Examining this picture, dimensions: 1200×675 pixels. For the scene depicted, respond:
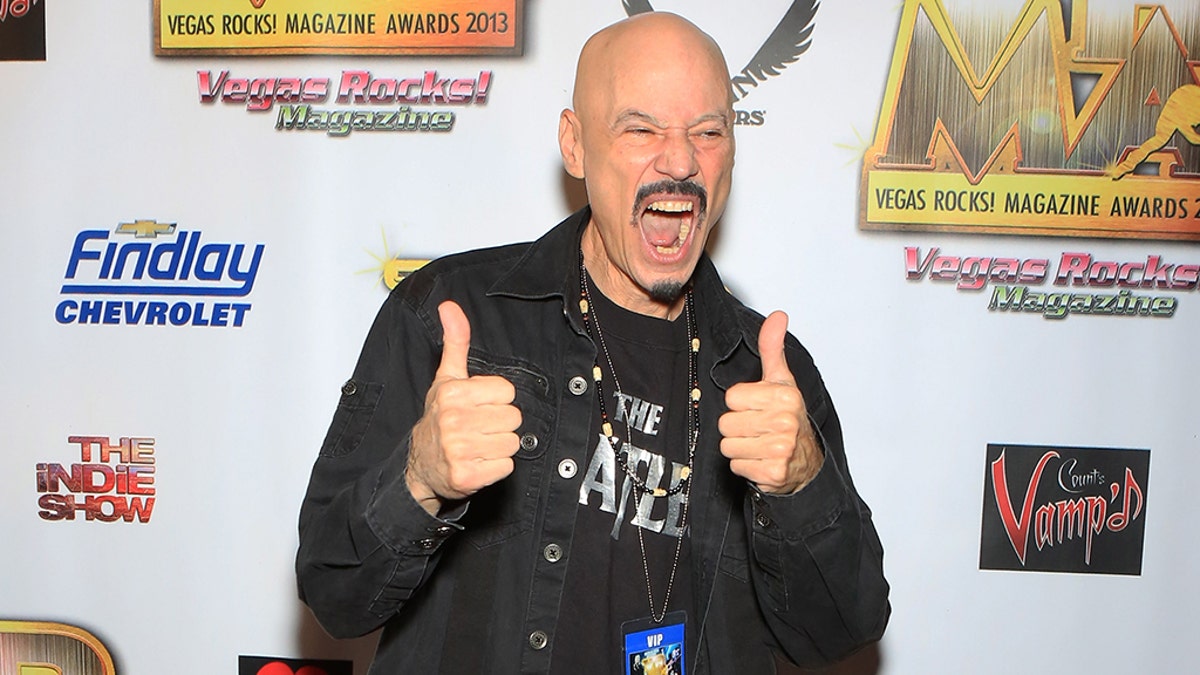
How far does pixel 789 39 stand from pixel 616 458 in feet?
3.29

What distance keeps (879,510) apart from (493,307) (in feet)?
3.33

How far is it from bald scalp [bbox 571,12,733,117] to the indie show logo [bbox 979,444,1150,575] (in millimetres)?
1043

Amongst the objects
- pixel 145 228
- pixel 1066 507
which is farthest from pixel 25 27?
pixel 1066 507

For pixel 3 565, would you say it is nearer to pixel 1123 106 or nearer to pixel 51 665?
pixel 51 665

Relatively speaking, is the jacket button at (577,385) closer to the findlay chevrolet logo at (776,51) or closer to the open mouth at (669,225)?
the open mouth at (669,225)

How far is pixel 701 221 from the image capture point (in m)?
1.51

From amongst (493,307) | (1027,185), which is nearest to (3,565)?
(493,307)

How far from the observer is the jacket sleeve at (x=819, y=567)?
4.23ft

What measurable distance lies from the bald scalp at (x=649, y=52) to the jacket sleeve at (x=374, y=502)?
0.46 meters

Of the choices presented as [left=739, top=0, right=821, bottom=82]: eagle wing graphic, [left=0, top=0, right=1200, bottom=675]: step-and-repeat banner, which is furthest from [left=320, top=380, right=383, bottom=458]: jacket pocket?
[left=739, top=0, right=821, bottom=82]: eagle wing graphic

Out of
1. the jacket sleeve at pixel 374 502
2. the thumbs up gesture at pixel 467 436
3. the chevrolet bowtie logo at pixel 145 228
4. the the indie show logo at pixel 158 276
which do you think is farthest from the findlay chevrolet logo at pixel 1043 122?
the chevrolet bowtie logo at pixel 145 228

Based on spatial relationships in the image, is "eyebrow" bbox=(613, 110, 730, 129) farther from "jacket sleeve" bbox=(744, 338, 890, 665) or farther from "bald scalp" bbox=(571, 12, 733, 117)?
"jacket sleeve" bbox=(744, 338, 890, 665)

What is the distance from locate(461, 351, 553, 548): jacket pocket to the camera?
1447mm

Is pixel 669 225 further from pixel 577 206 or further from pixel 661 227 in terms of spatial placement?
pixel 577 206
